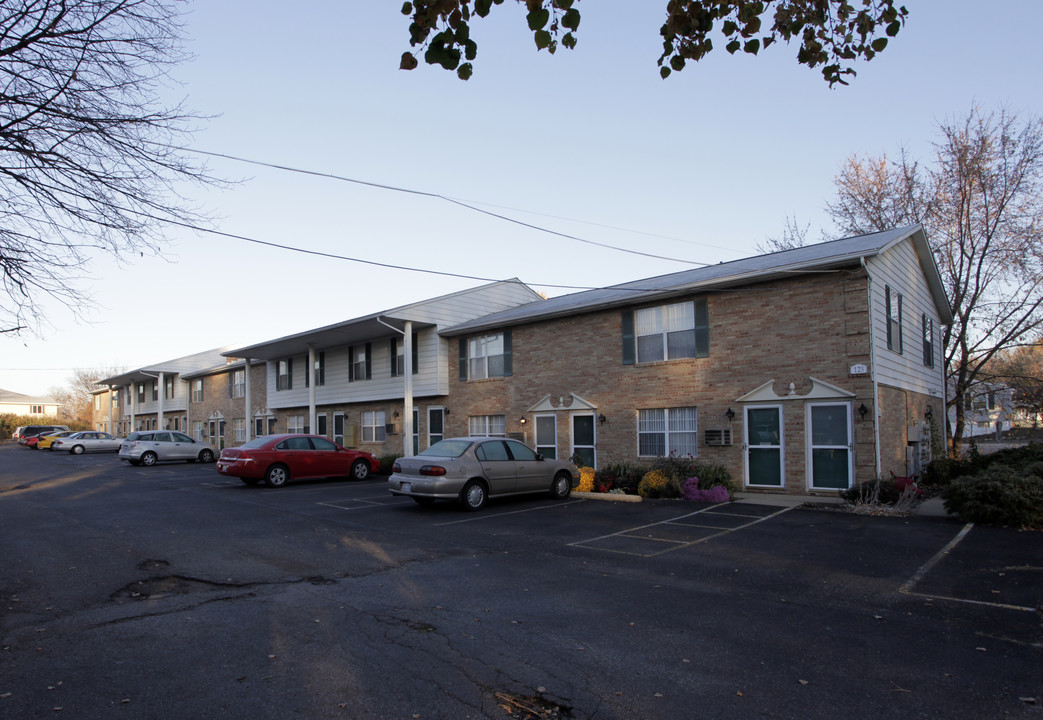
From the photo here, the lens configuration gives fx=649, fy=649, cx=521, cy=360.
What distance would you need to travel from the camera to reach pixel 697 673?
462cm

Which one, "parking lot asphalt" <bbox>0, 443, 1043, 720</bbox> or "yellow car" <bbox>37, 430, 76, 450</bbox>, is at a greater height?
"parking lot asphalt" <bbox>0, 443, 1043, 720</bbox>

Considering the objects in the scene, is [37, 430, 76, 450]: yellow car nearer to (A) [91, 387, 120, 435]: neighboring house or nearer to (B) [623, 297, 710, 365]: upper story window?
(A) [91, 387, 120, 435]: neighboring house

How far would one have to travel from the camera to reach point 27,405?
108438 millimetres

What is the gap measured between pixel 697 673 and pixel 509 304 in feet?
74.6

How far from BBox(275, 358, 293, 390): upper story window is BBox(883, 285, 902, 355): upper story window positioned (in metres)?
26.6

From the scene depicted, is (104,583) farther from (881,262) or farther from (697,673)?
(881,262)

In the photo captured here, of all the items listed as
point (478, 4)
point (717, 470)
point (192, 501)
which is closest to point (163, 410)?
point (192, 501)

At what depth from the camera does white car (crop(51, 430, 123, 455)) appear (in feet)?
135

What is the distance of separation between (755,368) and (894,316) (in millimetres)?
3996

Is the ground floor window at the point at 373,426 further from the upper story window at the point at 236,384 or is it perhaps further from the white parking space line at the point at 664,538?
the white parking space line at the point at 664,538

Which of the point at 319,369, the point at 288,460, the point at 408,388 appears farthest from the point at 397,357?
the point at 288,460

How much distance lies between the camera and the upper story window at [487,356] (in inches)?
850

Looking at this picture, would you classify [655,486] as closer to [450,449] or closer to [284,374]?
[450,449]

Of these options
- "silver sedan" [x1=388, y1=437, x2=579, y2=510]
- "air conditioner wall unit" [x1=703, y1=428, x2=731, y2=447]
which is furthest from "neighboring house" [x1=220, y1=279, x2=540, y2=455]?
"air conditioner wall unit" [x1=703, y1=428, x2=731, y2=447]
